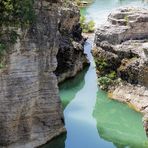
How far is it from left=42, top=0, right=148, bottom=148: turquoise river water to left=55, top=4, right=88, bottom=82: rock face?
584 millimetres

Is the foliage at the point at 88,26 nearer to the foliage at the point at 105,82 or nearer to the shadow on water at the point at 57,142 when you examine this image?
the foliage at the point at 105,82

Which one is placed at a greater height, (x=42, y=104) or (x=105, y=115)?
(x=42, y=104)

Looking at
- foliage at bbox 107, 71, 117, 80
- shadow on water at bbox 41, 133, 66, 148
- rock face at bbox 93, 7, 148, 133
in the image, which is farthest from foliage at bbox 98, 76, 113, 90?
shadow on water at bbox 41, 133, 66, 148

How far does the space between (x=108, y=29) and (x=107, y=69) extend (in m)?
2.23

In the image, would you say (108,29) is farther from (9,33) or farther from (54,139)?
(9,33)

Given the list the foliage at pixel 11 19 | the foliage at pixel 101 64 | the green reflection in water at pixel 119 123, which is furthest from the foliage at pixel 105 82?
the foliage at pixel 11 19

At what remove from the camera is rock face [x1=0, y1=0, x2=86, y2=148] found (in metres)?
17.2

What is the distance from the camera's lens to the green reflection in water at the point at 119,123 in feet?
67.8

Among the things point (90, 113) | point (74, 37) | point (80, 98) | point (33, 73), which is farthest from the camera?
point (74, 37)

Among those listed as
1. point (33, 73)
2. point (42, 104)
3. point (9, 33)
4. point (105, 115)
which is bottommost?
point (105, 115)

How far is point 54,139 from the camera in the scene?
1972 centimetres

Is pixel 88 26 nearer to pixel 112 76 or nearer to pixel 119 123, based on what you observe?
pixel 112 76

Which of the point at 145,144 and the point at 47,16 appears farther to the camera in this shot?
the point at 145,144

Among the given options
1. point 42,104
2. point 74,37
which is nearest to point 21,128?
point 42,104
